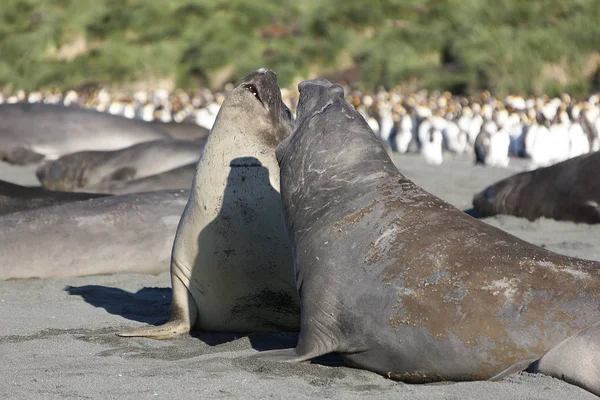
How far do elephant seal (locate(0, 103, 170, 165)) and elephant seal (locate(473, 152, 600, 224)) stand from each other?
551 cm

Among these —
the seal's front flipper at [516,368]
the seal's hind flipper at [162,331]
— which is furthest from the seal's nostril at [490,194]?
the seal's front flipper at [516,368]

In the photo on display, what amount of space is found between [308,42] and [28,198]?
98.5 feet

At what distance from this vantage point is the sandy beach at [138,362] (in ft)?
11.2

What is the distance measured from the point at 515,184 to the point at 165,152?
3761 millimetres

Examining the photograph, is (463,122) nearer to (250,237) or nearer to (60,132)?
(60,132)

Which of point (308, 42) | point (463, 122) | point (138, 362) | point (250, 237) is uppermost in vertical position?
point (308, 42)

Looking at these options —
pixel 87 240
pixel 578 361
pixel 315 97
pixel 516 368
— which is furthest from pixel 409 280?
pixel 87 240

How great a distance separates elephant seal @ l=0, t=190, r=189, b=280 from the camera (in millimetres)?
6281

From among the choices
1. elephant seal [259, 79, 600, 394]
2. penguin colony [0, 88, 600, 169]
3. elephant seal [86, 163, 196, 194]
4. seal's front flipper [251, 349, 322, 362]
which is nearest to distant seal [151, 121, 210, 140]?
penguin colony [0, 88, 600, 169]

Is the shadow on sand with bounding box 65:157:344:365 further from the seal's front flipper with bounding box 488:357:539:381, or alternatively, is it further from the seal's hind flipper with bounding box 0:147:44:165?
the seal's hind flipper with bounding box 0:147:44:165

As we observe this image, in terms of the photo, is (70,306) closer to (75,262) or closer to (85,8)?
(75,262)

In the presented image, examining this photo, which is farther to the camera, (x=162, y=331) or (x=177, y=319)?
(x=177, y=319)

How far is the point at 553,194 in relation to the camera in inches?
342

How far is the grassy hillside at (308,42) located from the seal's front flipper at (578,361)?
28.8 metres
